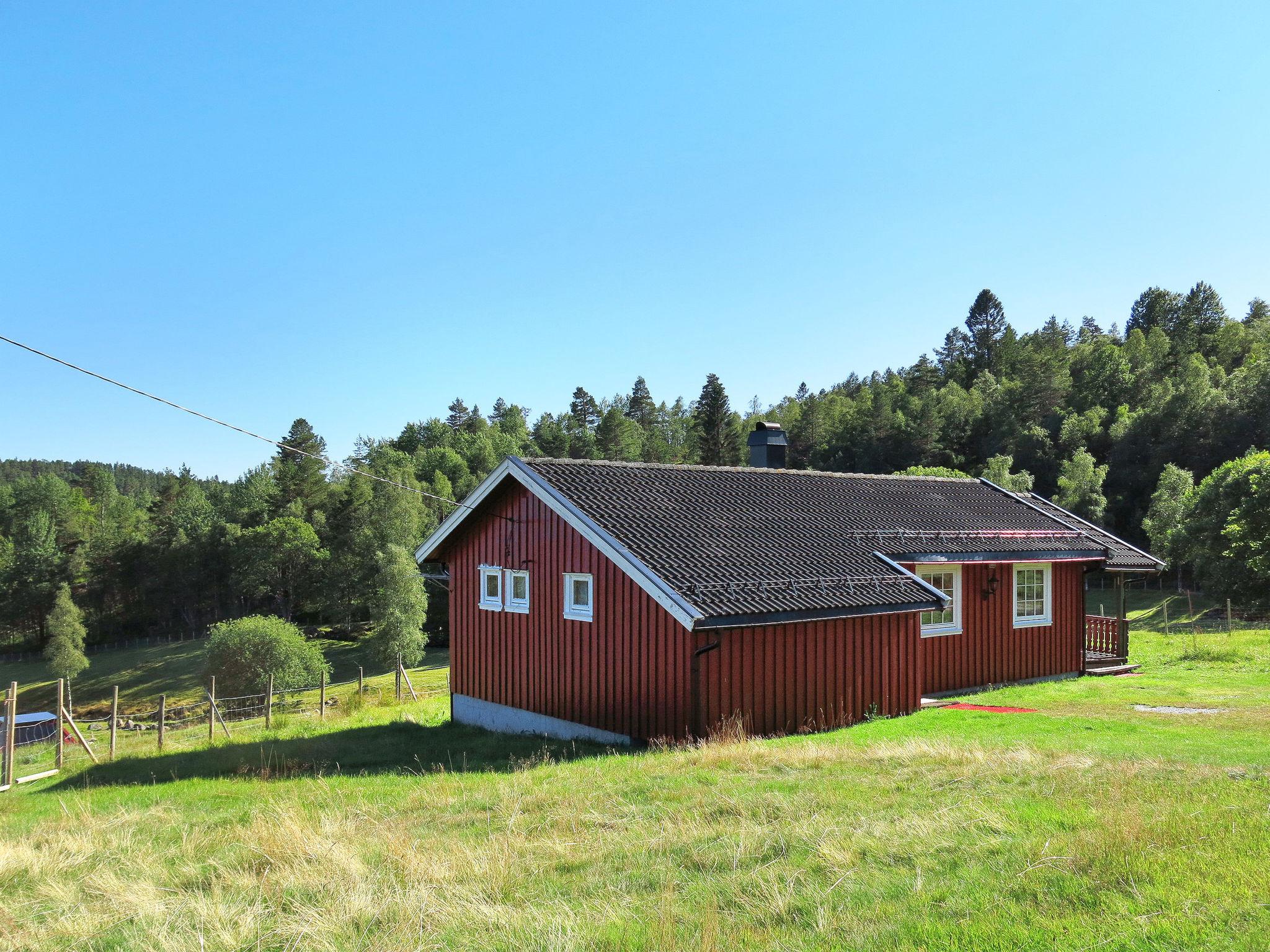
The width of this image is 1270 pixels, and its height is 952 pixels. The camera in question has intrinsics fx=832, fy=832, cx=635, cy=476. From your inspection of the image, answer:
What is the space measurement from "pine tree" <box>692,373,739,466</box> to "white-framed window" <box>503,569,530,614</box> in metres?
63.3

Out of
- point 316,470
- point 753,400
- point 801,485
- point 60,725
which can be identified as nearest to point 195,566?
point 316,470

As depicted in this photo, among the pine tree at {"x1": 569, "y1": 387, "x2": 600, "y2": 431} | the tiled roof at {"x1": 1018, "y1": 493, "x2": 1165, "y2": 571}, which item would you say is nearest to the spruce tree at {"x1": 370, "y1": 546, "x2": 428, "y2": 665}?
the tiled roof at {"x1": 1018, "y1": 493, "x2": 1165, "y2": 571}

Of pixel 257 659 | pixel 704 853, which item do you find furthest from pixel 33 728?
pixel 704 853

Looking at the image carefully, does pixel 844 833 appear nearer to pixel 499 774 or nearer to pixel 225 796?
pixel 499 774

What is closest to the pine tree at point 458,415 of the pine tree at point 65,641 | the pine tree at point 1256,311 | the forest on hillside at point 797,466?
the forest on hillside at point 797,466

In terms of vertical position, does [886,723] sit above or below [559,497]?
below

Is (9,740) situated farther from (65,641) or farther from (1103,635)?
(65,641)

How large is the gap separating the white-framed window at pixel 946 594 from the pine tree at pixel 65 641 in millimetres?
59422

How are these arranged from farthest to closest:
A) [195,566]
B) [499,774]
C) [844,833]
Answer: [195,566], [499,774], [844,833]

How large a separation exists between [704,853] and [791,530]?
9056 millimetres

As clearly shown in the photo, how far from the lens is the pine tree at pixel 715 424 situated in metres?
78.2

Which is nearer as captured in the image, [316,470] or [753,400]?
[316,470]

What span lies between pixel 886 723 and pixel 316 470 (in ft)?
250

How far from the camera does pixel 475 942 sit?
14.0 feet
